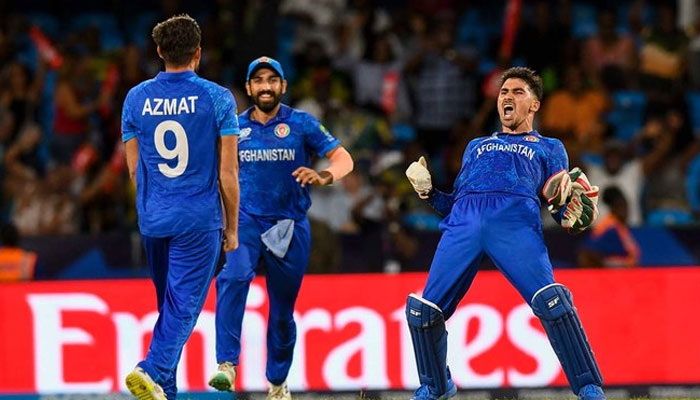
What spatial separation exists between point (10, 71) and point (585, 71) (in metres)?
7.16

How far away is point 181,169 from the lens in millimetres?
8219

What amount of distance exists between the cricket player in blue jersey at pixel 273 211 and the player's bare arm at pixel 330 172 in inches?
0.4

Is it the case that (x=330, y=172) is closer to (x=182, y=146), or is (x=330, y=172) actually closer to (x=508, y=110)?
(x=508, y=110)

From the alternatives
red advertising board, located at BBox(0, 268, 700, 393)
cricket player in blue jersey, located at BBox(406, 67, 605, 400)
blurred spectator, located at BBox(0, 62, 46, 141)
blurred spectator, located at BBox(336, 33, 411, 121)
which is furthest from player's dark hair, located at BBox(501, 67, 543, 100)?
blurred spectator, located at BBox(0, 62, 46, 141)

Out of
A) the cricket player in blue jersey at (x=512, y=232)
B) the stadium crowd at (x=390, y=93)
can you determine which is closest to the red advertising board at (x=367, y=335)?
the stadium crowd at (x=390, y=93)

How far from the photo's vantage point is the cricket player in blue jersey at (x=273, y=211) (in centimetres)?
980

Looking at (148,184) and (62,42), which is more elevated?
(62,42)

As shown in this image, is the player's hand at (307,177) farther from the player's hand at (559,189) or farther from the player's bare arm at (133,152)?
the player's hand at (559,189)

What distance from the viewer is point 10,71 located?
1772 cm

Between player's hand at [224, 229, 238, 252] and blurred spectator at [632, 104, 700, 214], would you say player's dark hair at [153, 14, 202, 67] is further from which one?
blurred spectator at [632, 104, 700, 214]

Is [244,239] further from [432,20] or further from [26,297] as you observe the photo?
[432,20]

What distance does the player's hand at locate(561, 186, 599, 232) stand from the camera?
27.2 feet

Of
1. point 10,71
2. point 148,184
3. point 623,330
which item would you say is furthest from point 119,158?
point 148,184

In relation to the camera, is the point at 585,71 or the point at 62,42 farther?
the point at 62,42
